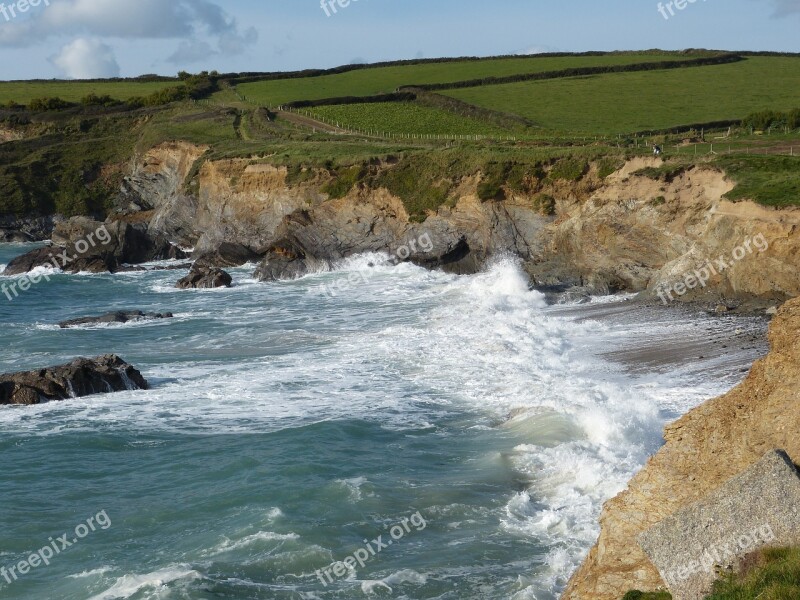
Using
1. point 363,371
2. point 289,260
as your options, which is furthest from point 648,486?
point 289,260

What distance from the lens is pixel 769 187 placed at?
3472 centimetres

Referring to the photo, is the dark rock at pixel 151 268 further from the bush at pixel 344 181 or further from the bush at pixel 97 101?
the bush at pixel 97 101

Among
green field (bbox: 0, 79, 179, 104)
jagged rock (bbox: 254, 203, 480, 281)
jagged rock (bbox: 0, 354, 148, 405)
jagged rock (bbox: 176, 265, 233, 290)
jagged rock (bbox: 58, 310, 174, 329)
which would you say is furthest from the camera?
green field (bbox: 0, 79, 179, 104)

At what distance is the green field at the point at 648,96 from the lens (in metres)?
68.5

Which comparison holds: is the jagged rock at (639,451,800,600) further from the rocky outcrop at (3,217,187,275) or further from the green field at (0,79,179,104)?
the green field at (0,79,179,104)

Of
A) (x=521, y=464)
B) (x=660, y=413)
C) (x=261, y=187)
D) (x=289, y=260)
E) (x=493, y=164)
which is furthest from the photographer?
(x=261, y=187)

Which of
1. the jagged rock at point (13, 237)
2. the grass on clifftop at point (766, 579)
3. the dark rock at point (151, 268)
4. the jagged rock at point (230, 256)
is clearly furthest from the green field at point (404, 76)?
the grass on clifftop at point (766, 579)

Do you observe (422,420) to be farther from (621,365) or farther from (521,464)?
(621,365)

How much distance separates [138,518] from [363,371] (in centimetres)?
1154

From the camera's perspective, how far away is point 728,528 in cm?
1070

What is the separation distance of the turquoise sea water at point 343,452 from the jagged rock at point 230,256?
20.5 meters

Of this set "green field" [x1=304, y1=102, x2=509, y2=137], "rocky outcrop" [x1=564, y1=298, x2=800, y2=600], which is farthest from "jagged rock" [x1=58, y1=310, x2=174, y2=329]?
"green field" [x1=304, y1=102, x2=509, y2=137]

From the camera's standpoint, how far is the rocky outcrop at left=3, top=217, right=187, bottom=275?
193 ft

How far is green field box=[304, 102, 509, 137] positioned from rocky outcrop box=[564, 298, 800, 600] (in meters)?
55.6
